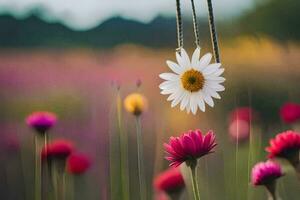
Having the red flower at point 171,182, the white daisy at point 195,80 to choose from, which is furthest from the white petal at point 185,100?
the red flower at point 171,182

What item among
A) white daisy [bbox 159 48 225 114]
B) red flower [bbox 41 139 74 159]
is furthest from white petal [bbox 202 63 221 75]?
red flower [bbox 41 139 74 159]

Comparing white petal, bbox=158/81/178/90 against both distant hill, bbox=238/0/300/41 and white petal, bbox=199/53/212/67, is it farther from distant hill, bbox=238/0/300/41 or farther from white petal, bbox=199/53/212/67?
distant hill, bbox=238/0/300/41

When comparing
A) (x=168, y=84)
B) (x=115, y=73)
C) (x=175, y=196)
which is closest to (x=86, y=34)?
(x=115, y=73)

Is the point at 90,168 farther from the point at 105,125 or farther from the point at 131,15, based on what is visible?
the point at 131,15

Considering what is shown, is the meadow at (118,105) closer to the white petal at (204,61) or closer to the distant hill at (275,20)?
the distant hill at (275,20)

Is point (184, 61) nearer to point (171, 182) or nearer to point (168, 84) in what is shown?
point (168, 84)

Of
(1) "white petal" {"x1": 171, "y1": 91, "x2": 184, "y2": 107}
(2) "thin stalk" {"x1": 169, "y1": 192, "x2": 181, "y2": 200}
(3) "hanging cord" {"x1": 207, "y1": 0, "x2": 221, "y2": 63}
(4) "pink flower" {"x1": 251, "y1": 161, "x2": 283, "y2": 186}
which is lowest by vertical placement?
(2) "thin stalk" {"x1": 169, "y1": 192, "x2": 181, "y2": 200}
